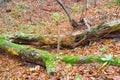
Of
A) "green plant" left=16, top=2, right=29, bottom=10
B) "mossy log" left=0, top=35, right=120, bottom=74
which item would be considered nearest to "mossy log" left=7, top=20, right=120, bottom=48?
"mossy log" left=0, top=35, right=120, bottom=74

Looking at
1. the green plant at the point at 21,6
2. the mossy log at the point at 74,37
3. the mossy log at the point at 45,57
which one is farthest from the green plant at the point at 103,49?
the green plant at the point at 21,6

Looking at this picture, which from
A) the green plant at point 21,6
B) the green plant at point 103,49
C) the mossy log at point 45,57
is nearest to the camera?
the mossy log at point 45,57

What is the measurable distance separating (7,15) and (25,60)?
12.1 m

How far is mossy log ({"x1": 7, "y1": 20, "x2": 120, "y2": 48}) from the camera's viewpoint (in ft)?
23.5

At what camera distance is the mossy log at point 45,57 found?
5.36 meters

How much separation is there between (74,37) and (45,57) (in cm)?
174

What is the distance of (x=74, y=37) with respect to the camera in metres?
7.49

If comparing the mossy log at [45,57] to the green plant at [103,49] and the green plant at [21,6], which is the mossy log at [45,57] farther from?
the green plant at [21,6]

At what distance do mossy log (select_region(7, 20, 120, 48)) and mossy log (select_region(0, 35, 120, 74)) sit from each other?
622mm

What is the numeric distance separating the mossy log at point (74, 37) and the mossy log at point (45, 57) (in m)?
0.62

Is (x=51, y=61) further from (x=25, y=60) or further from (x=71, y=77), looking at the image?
(x=25, y=60)

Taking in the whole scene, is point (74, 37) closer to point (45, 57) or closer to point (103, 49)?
point (103, 49)

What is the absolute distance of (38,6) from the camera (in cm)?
2195

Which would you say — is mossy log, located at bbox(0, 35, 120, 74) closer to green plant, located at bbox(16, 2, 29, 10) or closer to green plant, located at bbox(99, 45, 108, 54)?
green plant, located at bbox(99, 45, 108, 54)
